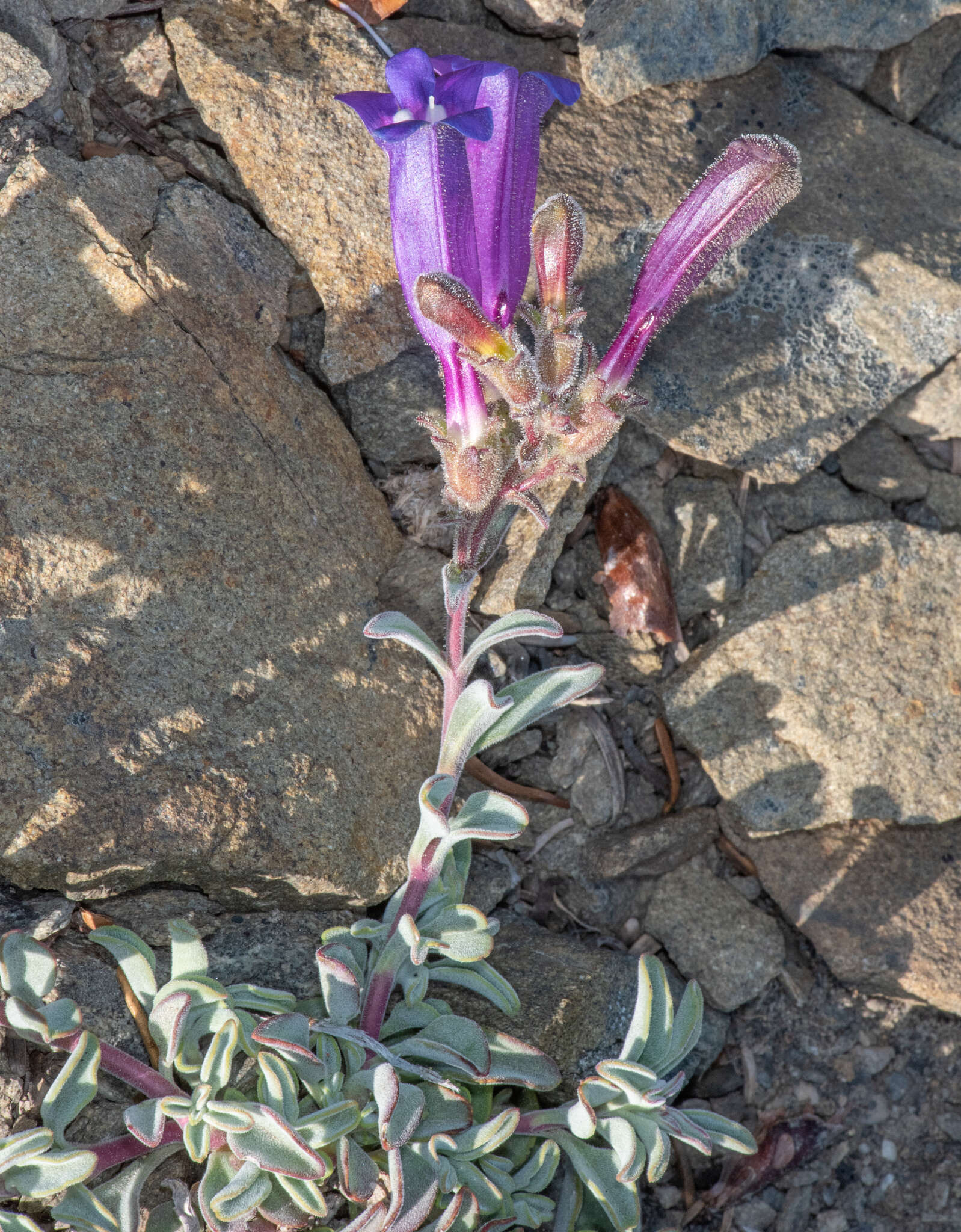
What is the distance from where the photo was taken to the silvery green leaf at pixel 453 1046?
2.97 metres

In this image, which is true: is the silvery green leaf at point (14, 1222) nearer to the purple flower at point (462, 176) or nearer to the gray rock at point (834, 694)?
the purple flower at point (462, 176)

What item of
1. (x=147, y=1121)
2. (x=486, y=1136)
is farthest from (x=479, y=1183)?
(x=147, y=1121)

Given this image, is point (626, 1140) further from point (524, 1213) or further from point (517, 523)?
point (517, 523)

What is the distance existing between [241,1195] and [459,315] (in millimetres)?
2380

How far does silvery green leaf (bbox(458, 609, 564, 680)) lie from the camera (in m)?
3.09

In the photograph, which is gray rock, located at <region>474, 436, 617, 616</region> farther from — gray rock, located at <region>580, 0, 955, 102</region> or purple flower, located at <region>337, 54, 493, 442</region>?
gray rock, located at <region>580, 0, 955, 102</region>

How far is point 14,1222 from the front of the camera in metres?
2.59

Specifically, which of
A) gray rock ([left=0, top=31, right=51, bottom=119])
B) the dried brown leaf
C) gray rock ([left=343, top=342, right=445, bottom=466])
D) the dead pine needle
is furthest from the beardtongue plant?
gray rock ([left=0, top=31, right=51, bottom=119])

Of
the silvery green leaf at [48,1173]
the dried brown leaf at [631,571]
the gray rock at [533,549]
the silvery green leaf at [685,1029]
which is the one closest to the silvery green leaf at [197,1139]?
the silvery green leaf at [48,1173]

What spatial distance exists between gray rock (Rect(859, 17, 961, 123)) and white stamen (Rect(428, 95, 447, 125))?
2.33 m

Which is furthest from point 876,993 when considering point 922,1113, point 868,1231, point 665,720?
point 665,720

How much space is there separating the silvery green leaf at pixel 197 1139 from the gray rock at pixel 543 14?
3.88m

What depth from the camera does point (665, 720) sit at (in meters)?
3.94

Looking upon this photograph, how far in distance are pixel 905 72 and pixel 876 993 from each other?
142 inches
